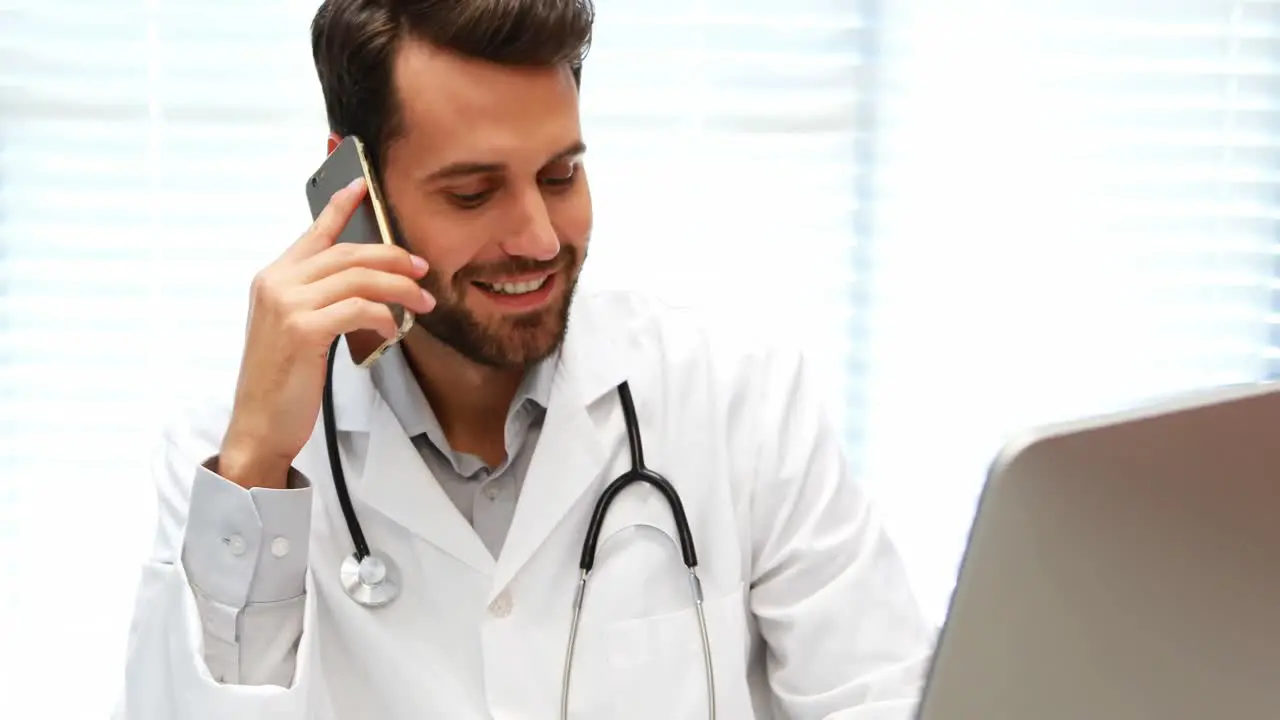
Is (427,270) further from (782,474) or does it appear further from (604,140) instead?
(604,140)

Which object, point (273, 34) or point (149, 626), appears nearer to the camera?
point (149, 626)

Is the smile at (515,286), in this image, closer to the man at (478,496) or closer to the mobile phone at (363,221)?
the man at (478,496)

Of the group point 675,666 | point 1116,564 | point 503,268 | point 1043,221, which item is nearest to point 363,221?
point 503,268

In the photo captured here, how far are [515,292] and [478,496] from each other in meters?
0.23

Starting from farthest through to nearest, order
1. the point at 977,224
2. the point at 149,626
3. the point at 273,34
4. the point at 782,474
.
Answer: the point at 977,224 → the point at 273,34 → the point at 782,474 → the point at 149,626

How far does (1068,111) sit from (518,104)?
1088 mm

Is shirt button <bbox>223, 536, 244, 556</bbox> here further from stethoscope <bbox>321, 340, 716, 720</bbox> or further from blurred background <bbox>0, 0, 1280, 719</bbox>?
blurred background <bbox>0, 0, 1280, 719</bbox>

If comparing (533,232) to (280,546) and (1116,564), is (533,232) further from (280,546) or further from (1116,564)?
(1116,564)

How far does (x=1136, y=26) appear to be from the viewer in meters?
A: 1.99

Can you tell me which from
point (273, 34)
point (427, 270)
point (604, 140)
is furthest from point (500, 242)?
point (273, 34)

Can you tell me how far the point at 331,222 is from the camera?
126cm

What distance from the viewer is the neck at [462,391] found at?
1.41 m

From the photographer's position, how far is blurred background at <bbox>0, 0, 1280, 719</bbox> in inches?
72.8

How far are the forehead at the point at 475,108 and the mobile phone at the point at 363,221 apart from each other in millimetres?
54
